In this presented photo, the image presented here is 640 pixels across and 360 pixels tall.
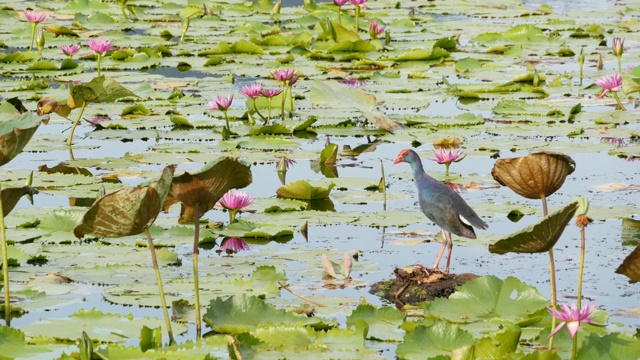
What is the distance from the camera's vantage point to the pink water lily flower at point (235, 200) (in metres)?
4.54

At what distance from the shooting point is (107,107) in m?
7.48

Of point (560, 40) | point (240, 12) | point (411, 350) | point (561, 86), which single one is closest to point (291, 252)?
point (411, 350)

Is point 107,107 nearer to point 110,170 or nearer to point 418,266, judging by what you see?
point 110,170

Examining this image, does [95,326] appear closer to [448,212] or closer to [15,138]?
[15,138]

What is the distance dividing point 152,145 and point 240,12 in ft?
24.2

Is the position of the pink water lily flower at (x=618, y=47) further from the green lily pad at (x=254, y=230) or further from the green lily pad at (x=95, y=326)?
the green lily pad at (x=95, y=326)

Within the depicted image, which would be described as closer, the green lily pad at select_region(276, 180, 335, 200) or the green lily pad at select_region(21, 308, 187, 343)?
the green lily pad at select_region(21, 308, 187, 343)

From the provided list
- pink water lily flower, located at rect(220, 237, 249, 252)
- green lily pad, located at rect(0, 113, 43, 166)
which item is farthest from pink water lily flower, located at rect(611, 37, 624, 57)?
green lily pad, located at rect(0, 113, 43, 166)

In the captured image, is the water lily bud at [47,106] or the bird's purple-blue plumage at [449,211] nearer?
the bird's purple-blue plumage at [449,211]

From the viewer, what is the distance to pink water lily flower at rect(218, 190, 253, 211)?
4.54 m

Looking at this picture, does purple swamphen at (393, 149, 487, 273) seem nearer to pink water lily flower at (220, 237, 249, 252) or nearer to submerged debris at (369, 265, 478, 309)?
submerged debris at (369, 265, 478, 309)

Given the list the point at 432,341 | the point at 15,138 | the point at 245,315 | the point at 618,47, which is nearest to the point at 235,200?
the point at 245,315

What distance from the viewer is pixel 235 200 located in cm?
455

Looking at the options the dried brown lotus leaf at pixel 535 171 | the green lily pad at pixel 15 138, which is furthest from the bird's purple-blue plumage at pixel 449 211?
the green lily pad at pixel 15 138
